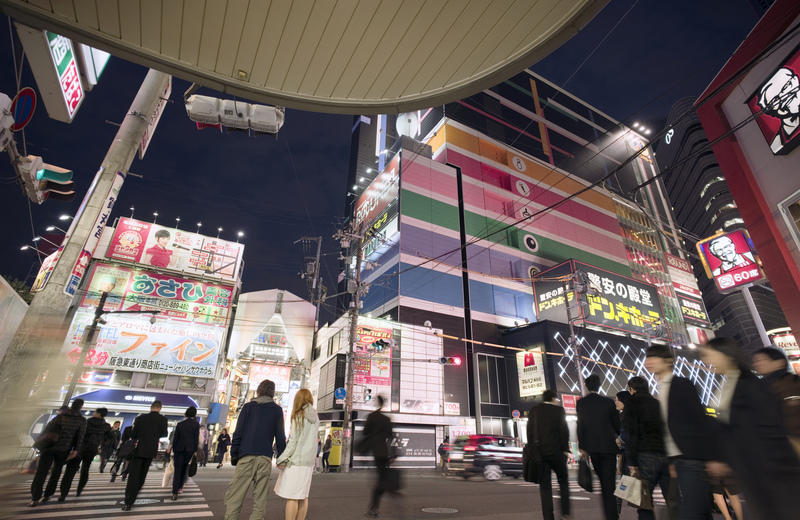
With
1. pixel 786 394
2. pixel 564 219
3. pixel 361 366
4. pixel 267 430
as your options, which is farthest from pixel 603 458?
pixel 564 219

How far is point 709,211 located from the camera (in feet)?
196

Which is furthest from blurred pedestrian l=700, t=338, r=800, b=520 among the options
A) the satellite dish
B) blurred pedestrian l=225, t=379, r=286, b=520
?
the satellite dish

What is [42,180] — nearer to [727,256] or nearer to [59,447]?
[59,447]

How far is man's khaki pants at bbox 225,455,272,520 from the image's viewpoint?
3.96m

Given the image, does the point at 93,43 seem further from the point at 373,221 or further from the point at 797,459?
the point at 373,221

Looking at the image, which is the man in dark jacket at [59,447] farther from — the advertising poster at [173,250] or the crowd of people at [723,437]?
the advertising poster at [173,250]

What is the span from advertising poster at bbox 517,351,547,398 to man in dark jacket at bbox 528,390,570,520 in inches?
808

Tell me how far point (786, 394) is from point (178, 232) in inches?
1290

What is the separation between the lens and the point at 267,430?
14.1 feet

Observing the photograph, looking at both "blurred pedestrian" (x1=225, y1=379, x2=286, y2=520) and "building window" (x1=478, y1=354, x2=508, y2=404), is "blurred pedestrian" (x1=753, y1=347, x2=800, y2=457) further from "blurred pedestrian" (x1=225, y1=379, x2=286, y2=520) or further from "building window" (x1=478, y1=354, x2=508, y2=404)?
"building window" (x1=478, y1=354, x2=508, y2=404)

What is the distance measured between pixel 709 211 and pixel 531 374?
57229 millimetres

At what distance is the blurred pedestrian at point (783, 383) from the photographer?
264 cm

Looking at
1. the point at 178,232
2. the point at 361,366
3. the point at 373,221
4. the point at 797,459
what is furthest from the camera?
the point at 373,221

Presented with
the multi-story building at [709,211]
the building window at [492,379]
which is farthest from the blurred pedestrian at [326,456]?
the multi-story building at [709,211]
